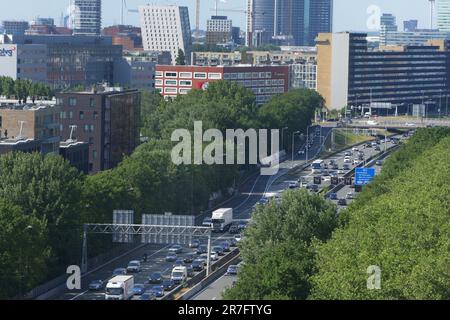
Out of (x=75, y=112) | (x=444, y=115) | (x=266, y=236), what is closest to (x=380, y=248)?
(x=266, y=236)

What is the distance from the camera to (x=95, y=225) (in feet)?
95.3

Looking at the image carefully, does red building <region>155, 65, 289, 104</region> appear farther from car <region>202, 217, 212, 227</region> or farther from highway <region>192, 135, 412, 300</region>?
car <region>202, 217, 212, 227</region>

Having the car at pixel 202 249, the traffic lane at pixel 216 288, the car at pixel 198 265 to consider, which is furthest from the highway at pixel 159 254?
the traffic lane at pixel 216 288

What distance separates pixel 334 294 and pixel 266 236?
330 inches

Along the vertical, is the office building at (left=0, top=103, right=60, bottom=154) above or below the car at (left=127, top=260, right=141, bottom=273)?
above

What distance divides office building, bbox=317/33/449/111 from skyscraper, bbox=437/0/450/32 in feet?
213

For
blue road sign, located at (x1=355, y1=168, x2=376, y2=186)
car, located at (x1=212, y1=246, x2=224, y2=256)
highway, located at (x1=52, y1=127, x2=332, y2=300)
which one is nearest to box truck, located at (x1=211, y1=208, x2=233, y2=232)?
highway, located at (x1=52, y1=127, x2=332, y2=300)

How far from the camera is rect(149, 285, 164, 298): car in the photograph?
81.8 feet

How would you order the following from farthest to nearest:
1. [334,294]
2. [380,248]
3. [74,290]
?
[74,290] → [380,248] → [334,294]

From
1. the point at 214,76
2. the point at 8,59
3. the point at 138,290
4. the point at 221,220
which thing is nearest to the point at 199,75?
the point at 214,76

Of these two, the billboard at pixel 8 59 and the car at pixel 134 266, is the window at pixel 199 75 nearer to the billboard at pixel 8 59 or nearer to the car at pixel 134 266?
the billboard at pixel 8 59

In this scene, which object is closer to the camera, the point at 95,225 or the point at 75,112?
the point at 95,225
